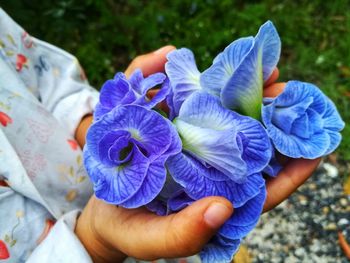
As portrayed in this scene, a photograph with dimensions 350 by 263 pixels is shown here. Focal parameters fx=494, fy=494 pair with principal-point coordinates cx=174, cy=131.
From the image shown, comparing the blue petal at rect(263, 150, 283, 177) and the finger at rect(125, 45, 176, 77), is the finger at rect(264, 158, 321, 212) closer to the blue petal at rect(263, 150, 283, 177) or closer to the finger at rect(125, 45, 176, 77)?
the blue petal at rect(263, 150, 283, 177)

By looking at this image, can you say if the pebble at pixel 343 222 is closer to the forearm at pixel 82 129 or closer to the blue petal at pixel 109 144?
the forearm at pixel 82 129

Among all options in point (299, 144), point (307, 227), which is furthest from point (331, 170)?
point (299, 144)

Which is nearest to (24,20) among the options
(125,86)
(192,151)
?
(125,86)

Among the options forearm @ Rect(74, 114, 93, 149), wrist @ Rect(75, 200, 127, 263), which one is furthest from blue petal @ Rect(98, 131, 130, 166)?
forearm @ Rect(74, 114, 93, 149)

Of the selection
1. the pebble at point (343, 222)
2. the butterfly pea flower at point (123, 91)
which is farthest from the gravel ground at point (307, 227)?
the butterfly pea flower at point (123, 91)

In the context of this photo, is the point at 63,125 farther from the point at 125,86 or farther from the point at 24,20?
the point at 24,20

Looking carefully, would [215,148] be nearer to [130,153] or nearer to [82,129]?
[130,153]

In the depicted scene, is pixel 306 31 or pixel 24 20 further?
pixel 306 31
